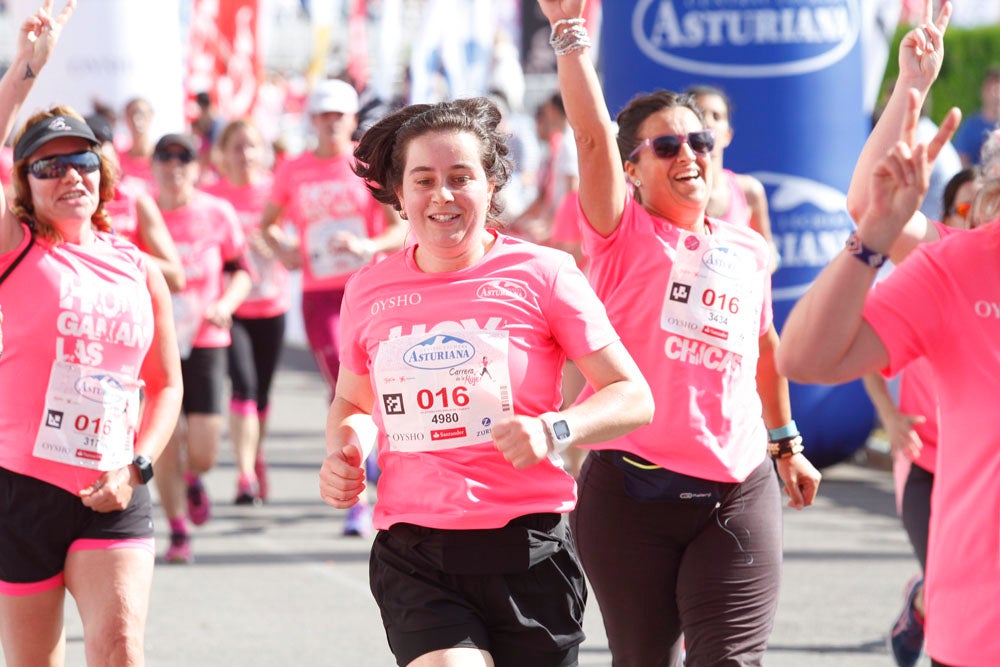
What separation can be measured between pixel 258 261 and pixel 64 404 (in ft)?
20.0

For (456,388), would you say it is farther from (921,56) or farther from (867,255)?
(921,56)

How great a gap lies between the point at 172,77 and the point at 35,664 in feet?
32.4

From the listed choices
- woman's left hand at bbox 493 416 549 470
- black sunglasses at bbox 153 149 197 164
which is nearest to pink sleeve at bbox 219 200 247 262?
black sunglasses at bbox 153 149 197 164

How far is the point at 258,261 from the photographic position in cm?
1052

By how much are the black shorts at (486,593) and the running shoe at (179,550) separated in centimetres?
469

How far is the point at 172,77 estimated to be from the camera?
539 inches

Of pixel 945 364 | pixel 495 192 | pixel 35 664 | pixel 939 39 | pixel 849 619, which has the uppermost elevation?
pixel 939 39

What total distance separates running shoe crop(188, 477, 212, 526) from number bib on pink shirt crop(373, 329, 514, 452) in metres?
5.54

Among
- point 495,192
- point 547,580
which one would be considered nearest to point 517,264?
point 495,192

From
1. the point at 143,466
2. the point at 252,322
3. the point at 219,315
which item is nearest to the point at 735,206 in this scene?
the point at 143,466

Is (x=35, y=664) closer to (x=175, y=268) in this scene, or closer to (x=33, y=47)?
(x=33, y=47)

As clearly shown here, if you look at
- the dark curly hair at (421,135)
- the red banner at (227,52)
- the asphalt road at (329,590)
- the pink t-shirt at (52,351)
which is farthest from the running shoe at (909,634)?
the red banner at (227,52)

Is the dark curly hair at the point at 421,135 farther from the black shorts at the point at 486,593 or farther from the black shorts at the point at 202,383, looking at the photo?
the black shorts at the point at 202,383

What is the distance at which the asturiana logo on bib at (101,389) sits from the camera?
4512 millimetres
